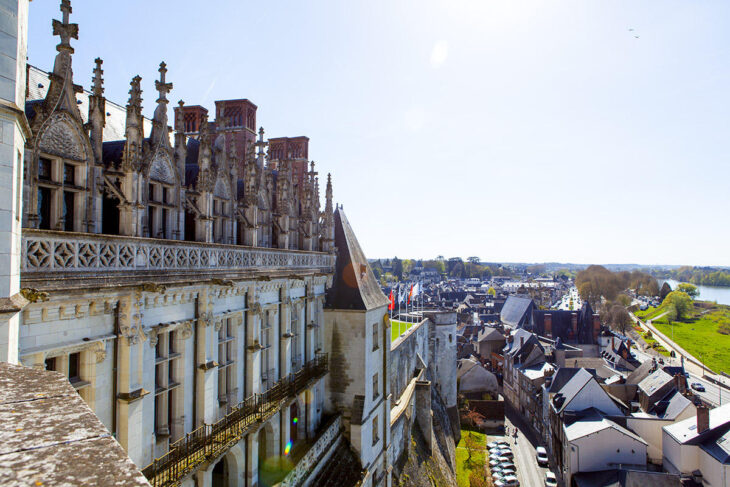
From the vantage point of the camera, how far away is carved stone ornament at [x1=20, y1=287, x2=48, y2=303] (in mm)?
7684

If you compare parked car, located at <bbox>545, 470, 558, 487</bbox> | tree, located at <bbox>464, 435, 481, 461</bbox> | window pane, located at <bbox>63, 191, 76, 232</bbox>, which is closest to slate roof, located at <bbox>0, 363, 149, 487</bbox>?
window pane, located at <bbox>63, 191, 76, 232</bbox>

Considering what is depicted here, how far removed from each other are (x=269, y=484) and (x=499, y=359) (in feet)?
226

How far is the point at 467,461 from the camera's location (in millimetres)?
46188

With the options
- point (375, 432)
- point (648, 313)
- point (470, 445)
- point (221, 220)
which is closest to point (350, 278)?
point (375, 432)

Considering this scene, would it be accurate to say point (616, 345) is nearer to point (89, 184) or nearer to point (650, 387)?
point (650, 387)

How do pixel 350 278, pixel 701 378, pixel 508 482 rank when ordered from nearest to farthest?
1. pixel 350 278
2. pixel 508 482
3. pixel 701 378

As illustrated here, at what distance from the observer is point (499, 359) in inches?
3157

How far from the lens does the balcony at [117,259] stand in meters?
8.38

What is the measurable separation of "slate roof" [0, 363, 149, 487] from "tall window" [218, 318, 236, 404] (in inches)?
481

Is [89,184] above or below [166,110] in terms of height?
below

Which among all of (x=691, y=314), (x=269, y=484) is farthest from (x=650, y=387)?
(x=691, y=314)

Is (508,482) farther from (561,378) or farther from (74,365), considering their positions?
(74,365)

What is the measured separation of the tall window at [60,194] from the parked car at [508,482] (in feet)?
137

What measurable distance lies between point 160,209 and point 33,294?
589cm
